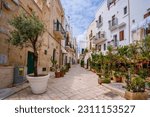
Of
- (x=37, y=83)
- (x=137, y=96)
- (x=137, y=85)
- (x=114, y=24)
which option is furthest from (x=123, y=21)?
(x=37, y=83)

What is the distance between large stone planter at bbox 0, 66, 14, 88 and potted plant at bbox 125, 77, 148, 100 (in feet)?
15.9

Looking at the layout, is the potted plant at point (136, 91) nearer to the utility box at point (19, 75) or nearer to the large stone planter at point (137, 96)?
the large stone planter at point (137, 96)

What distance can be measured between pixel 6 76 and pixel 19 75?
3.19ft

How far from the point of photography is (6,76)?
6.13 meters

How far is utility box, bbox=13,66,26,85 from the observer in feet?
22.4

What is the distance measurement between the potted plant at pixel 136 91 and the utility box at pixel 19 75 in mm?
4965

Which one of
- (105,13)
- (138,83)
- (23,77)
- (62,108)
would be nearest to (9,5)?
(23,77)

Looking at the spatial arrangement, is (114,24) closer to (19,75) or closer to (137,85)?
(19,75)

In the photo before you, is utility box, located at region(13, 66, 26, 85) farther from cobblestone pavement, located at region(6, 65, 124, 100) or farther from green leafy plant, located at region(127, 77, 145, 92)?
green leafy plant, located at region(127, 77, 145, 92)

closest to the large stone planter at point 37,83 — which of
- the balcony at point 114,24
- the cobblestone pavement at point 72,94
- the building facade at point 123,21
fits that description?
the cobblestone pavement at point 72,94

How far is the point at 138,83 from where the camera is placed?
4.70m

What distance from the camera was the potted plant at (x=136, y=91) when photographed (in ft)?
15.0

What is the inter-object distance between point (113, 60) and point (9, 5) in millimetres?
5902

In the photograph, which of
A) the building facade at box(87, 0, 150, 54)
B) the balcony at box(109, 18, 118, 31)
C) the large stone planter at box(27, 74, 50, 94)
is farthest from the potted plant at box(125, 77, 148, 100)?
the balcony at box(109, 18, 118, 31)
